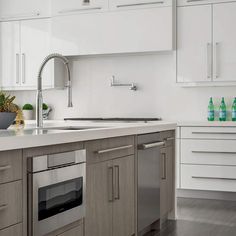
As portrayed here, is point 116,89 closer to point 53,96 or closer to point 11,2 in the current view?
point 53,96

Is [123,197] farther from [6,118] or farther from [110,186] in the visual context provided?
[6,118]

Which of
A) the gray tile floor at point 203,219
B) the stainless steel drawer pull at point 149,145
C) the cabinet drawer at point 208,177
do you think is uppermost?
the stainless steel drawer pull at point 149,145

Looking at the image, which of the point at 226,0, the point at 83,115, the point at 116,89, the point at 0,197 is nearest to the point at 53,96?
the point at 83,115

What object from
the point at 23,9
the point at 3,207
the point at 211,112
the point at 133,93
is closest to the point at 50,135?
the point at 3,207

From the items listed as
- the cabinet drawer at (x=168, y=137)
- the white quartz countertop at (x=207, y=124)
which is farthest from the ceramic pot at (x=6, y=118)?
the white quartz countertop at (x=207, y=124)

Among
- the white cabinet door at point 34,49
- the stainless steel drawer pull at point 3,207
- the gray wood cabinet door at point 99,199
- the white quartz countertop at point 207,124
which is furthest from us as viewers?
the white cabinet door at point 34,49

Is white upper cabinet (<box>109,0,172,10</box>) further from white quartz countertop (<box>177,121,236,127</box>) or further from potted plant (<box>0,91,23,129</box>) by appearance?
potted plant (<box>0,91,23,129</box>)

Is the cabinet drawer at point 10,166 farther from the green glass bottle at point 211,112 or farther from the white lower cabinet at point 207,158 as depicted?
the green glass bottle at point 211,112

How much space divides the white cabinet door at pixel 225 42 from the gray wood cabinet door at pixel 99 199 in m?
2.76

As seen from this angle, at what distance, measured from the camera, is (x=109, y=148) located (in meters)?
2.66

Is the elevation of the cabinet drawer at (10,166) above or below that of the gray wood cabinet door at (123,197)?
above

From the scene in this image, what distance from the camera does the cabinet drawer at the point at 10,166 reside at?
5.67 feet

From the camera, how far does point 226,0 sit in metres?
5.09

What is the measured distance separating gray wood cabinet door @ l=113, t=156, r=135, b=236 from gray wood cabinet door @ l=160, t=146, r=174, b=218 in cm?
65
